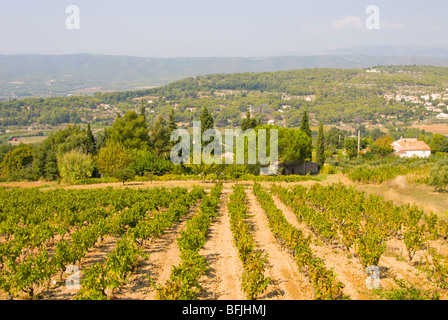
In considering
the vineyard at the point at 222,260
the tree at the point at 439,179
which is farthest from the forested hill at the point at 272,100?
the vineyard at the point at 222,260

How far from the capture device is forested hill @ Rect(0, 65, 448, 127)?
125938 mm

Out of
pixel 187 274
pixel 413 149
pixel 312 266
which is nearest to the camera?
pixel 187 274

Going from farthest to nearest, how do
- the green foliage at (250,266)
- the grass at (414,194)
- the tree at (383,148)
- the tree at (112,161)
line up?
1. the tree at (383,148)
2. the tree at (112,161)
3. the grass at (414,194)
4. the green foliage at (250,266)

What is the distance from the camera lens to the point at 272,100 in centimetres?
15362

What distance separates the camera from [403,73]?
197 meters

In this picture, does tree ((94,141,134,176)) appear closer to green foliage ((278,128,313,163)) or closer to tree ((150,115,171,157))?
tree ((150,115,171,157))

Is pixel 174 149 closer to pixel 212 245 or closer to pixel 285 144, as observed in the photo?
pixel 285 144

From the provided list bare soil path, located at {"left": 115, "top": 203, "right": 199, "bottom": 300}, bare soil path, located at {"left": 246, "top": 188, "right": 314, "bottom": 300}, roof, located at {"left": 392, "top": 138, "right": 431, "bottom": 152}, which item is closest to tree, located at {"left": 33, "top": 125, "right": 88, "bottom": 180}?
bare soil path, located at {"left": 115, "top": 203, "right": 199, "bottom": 300}

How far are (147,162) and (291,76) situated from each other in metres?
172

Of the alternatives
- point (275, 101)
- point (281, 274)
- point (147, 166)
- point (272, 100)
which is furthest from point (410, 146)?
point (272, 100)

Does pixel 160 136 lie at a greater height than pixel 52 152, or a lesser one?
greater

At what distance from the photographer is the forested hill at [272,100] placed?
413 ft

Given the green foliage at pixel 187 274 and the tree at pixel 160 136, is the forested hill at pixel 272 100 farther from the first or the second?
the green foliage at pixel 187 274

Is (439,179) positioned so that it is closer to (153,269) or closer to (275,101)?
(153,269)
